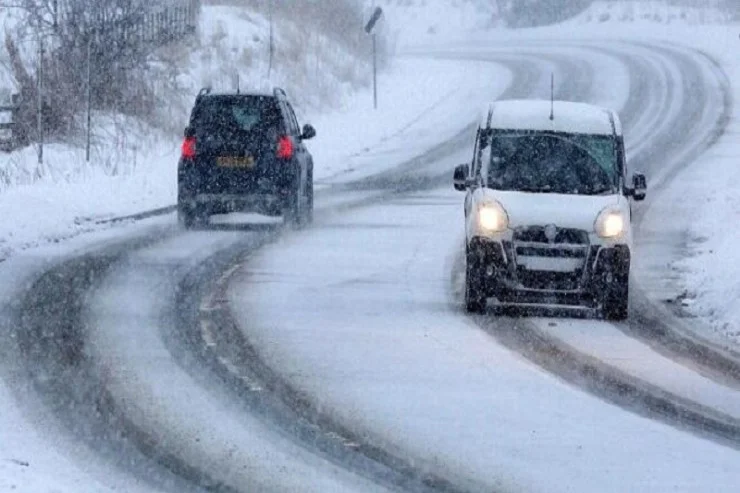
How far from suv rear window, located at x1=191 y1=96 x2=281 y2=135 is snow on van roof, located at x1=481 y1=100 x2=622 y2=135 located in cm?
702

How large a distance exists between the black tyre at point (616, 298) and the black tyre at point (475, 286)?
1.11 m

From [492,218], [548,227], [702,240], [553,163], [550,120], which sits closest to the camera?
[548,227]

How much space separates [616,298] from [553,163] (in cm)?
160

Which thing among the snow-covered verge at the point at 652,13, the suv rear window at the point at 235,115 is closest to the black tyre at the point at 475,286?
the suv rear window at the point at 235,115

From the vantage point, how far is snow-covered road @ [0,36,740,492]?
9.91 meters

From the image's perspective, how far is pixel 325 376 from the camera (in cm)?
1298

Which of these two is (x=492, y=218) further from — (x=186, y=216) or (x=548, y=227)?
(x=186, y=216)

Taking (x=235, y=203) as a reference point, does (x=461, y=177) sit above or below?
above

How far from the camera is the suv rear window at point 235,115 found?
24781mm

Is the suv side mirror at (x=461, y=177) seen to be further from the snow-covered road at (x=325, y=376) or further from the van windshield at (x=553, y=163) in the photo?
the snow-covered road at (x=325, y=376)

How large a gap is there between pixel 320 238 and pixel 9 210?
161 inches

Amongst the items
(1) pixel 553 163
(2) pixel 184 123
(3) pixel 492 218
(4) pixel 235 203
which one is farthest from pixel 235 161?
(2) pixel 184 123

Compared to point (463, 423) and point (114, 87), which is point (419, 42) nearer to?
point (114, 87)

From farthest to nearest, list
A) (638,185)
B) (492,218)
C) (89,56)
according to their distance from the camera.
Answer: (89,56) → (638,185) → (492,218)
